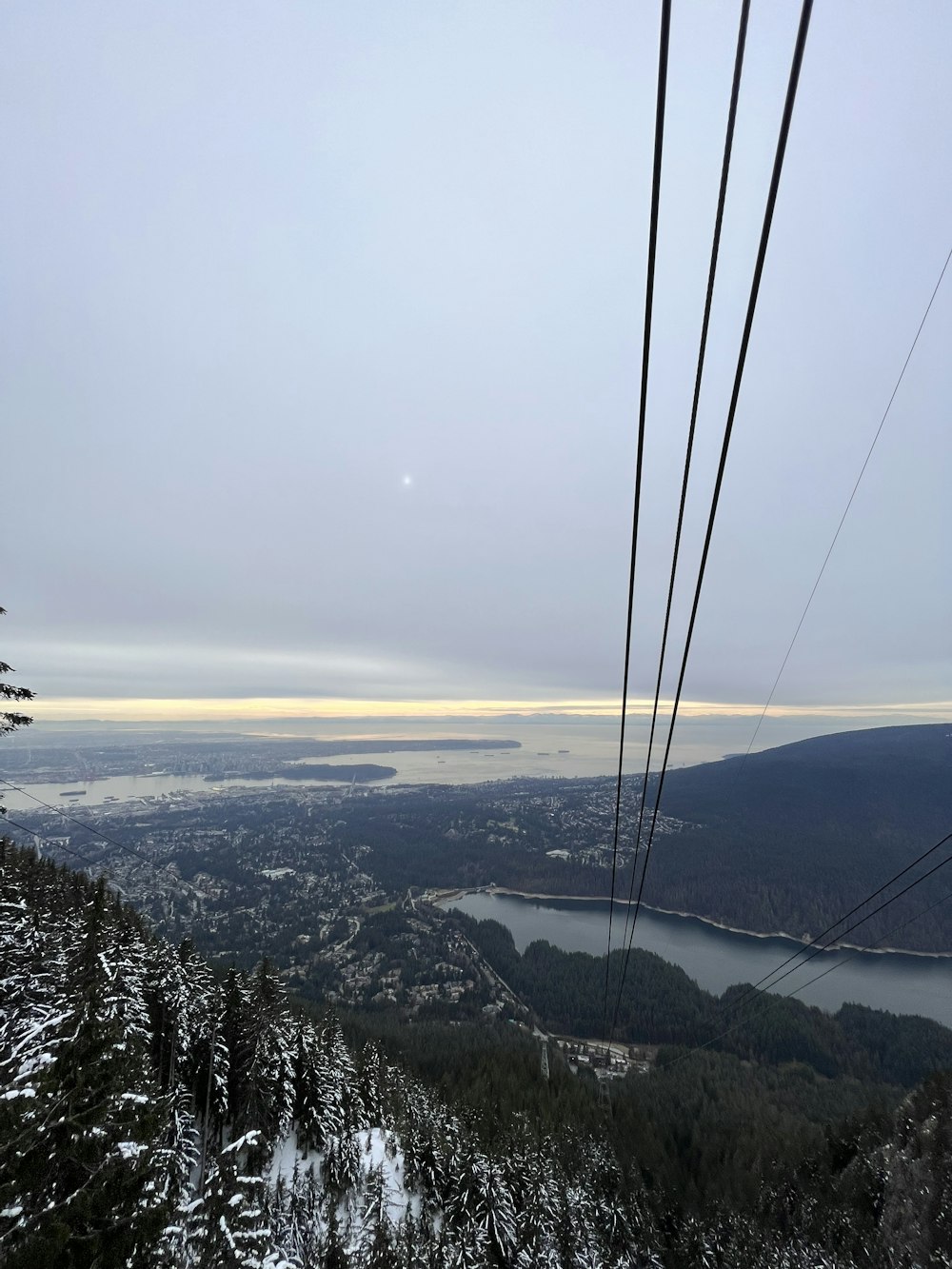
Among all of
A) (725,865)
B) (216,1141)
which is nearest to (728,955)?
(725,865)

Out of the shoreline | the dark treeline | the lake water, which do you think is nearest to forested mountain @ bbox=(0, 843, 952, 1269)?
the lake water

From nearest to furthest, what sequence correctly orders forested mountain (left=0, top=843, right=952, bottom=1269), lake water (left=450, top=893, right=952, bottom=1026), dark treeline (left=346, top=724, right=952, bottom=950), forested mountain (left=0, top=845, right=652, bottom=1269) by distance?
forested mountain (left=0, top=845, right=652, bottom=1269) < forested mountain (left=0, top=843, right=952, bottom=1269) < lake water (left=450, top=893, right=952, bottom=1026) < dark treeline (left=346, top=724, right=952, bottom=950)

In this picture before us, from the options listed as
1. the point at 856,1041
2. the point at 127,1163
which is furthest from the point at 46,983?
the point at 856,1041

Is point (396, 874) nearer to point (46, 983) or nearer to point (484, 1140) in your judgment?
point (484, 1140)

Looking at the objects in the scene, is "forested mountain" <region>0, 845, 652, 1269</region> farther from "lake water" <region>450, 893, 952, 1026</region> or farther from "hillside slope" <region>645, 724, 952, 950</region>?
"hillside slope" <region>645, 724, 952, 950</region>

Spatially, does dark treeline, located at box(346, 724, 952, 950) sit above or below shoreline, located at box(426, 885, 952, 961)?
above

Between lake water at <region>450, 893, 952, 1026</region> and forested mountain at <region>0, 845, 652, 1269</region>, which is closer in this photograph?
forested mountain at <region>0, 845, 652, 1269</region>

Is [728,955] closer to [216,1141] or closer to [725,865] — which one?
[725,865]
